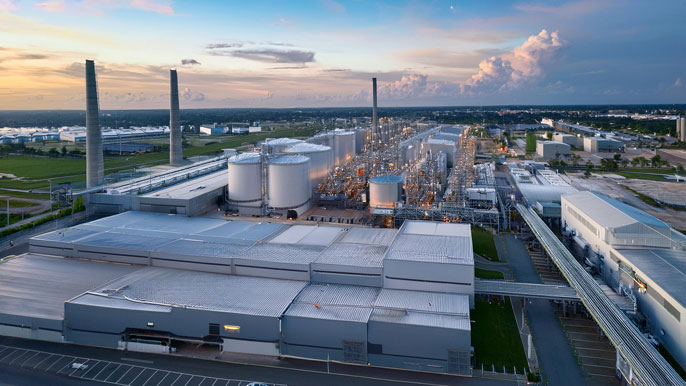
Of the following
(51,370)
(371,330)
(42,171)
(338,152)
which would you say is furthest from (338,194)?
(42,171)

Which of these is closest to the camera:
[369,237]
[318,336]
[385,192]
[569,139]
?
[318,336]

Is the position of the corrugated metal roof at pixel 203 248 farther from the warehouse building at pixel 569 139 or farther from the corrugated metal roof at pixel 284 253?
the warehouse building at pixel 569 139

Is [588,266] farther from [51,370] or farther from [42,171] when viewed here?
[42,171]

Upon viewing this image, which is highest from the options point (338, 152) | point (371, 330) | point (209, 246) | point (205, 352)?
point (338, 152)

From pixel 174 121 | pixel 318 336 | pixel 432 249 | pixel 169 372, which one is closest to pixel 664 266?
pixel 432 249

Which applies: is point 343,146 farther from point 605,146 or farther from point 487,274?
point 605,146
